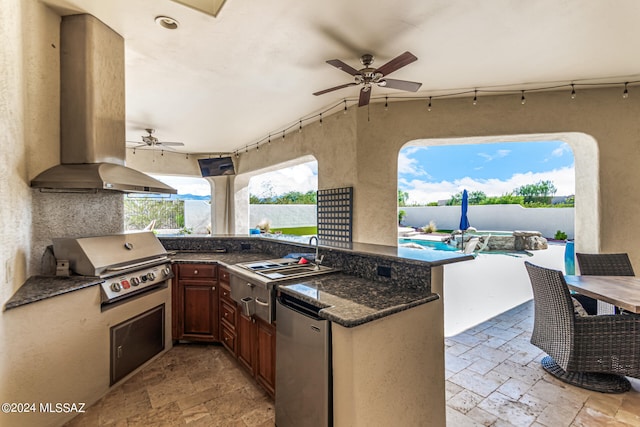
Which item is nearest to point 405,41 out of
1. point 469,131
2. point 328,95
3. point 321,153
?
point 328,95

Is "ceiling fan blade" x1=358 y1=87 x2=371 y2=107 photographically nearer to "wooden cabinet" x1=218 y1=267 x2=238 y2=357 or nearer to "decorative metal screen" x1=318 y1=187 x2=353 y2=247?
"decorative metal screen" x1=318 y1=187 x2=353 y2=247

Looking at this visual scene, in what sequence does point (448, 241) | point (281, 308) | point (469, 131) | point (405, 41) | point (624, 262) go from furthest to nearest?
point (448, 241)
point (469, 131)
point (624, 262)
point (405, 41)
point (281, 308)

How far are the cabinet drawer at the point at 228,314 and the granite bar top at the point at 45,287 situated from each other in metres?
1.04

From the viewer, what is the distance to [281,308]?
1737mm

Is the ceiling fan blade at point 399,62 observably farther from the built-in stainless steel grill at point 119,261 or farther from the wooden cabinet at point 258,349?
the built-in stainless steel grill at point 119,261

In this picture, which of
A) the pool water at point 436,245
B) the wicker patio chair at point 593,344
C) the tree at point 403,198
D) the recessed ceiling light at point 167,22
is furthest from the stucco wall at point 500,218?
the recessed ceiling light at point 167,22

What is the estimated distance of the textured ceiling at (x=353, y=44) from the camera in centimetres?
213

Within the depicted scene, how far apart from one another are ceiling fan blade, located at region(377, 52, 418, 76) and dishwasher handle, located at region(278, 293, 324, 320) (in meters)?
2.09

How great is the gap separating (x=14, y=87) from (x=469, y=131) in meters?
4.37

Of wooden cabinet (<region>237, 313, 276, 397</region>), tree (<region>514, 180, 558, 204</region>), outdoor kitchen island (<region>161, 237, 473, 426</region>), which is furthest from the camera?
tree (<region>514, 180, 558, 204</region>)

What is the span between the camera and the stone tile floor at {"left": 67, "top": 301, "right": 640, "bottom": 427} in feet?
6.17

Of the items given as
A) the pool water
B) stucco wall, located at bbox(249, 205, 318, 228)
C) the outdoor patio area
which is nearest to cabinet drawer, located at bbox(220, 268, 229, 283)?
the outdoor patio area

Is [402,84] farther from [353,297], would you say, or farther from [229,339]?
[229,339]

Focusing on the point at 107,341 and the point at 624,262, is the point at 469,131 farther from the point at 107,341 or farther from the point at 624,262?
the point at 107,341
